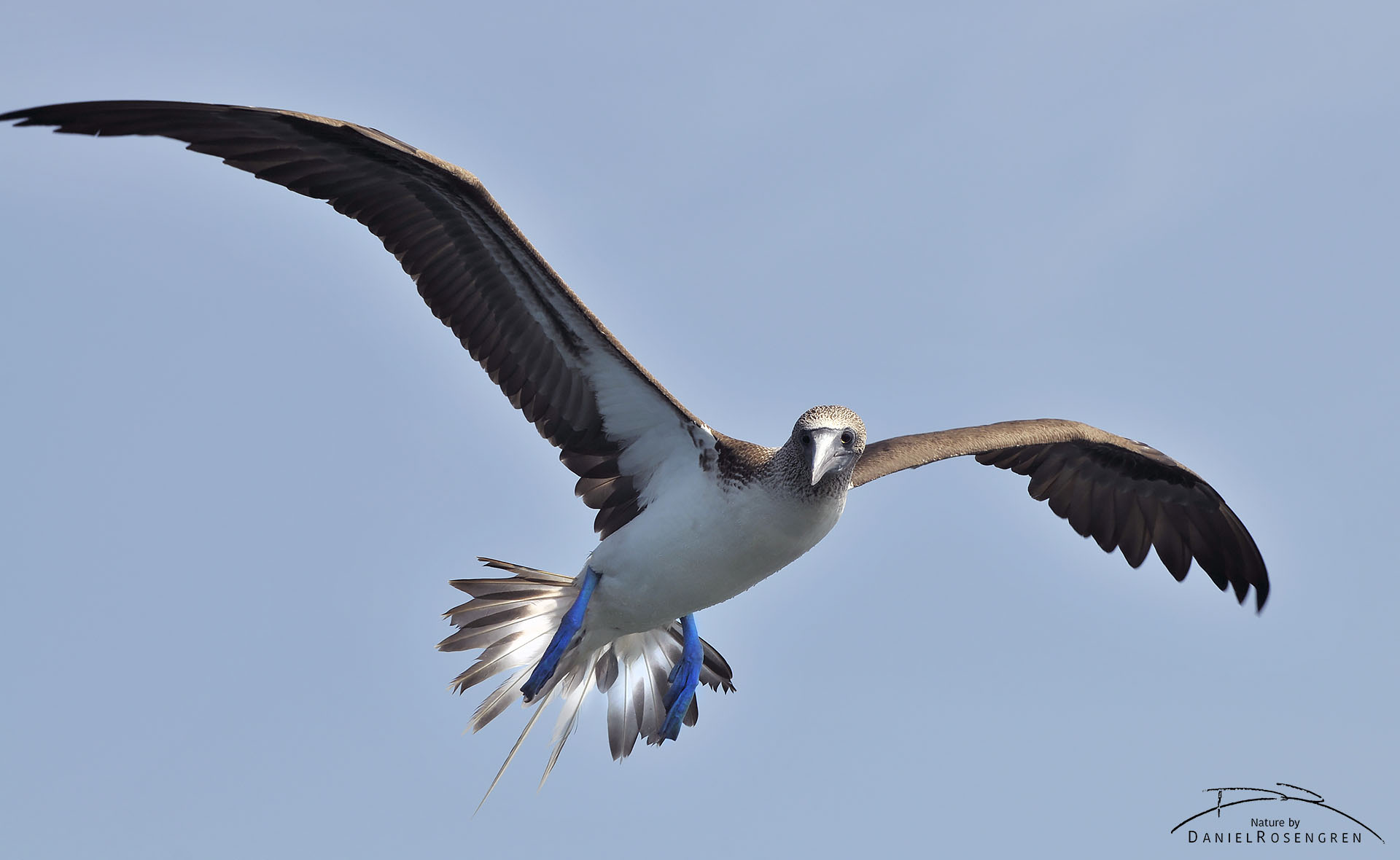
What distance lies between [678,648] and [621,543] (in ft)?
6.99

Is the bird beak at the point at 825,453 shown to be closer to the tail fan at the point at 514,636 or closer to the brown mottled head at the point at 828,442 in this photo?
the brown mottled head at the point at 828,442

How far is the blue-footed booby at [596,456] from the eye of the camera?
8.95m

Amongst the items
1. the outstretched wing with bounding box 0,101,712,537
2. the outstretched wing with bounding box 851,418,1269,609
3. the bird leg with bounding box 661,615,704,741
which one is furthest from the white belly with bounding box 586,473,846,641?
the outstretched wing with bounding box 851,418,1269,609

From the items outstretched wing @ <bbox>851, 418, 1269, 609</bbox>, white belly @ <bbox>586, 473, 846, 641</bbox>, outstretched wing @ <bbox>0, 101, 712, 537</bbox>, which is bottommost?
white belly @ <bbox>586, 473, 846, 641</bbox>

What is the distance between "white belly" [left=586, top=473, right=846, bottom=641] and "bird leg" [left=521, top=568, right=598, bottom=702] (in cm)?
10

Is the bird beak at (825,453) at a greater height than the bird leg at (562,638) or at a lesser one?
greater

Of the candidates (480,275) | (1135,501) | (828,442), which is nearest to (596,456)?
(480,275)

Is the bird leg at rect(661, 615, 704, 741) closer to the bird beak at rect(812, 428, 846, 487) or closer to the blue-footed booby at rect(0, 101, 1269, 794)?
the blue-footed booby at rect(0, 101, 1269, 794)

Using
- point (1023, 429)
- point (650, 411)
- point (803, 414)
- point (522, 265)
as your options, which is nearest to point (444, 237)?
point (522, 265)

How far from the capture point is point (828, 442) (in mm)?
8836

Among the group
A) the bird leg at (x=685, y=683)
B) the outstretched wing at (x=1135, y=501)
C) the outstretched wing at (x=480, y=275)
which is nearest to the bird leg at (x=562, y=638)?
the outstretched wing at (x=480, y=275)

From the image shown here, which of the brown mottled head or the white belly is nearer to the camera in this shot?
the brown mottled head

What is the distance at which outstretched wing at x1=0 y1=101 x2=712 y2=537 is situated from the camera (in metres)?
8.64

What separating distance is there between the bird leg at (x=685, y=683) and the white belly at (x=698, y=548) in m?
0.82
